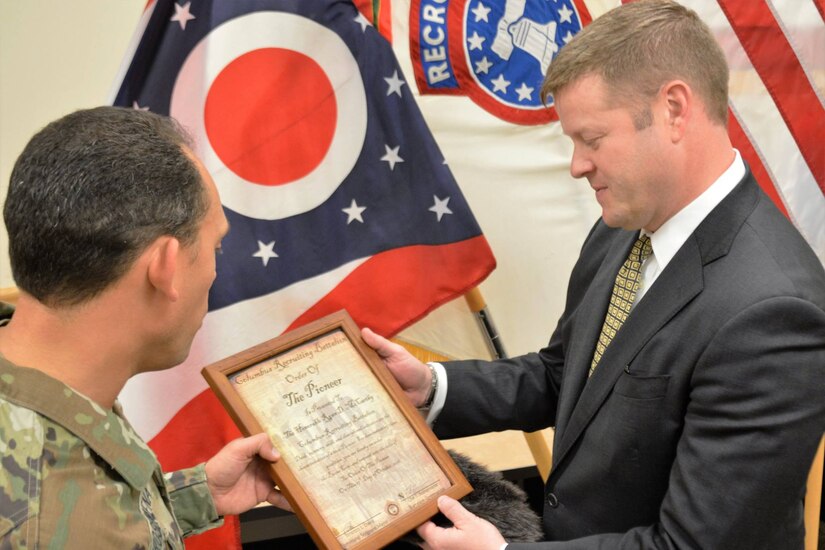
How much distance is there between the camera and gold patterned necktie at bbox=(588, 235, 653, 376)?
1758 millimetres

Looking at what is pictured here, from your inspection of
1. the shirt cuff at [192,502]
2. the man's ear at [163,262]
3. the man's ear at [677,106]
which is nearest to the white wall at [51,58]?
the shirt cuff at [192,502]

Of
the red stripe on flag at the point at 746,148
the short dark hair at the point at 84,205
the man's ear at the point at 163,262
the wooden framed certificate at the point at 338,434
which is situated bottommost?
the red stripe on flag at the point at 746,148

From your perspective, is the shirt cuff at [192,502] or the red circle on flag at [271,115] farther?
the red circle on flag at [271,115]

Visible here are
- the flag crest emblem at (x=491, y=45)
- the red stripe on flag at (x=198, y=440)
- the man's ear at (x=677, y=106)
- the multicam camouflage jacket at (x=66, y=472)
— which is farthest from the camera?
the flag crest emblem at (x=491, y=45)

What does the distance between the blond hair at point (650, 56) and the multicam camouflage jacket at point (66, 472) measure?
3.35 ft

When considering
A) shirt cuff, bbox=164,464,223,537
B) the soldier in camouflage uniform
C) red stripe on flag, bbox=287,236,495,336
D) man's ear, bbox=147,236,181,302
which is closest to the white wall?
red stripe on flag, bbox=287,236,495,336

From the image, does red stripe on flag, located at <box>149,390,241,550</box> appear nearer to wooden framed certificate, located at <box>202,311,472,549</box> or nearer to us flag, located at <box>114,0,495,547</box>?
us flag, located at <box>114,0,495,547</box>

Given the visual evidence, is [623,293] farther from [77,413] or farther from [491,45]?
[491,45]

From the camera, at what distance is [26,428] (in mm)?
1136

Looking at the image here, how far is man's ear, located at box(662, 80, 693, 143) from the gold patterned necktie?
265 millimetres

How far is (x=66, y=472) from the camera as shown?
114 cm

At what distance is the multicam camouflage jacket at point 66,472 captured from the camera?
108 cm

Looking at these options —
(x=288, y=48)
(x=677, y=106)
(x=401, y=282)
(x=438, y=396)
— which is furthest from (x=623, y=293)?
(x=288, y=48)

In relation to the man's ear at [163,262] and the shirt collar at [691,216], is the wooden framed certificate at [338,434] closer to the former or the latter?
the man's ear at [163,262]
